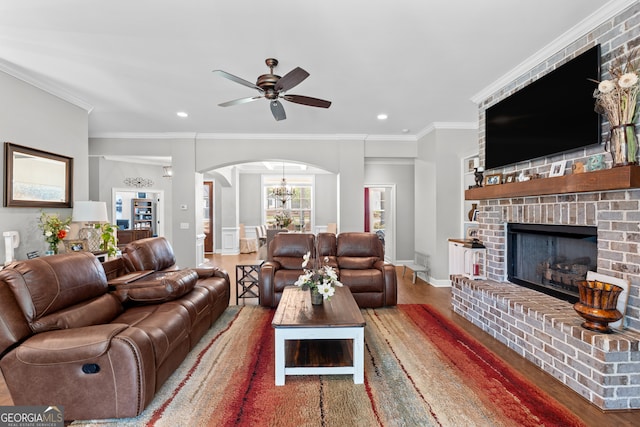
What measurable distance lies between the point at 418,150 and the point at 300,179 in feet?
15.3

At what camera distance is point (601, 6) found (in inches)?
94.8

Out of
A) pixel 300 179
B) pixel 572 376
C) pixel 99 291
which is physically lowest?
pixel 572 376

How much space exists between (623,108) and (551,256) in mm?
1573

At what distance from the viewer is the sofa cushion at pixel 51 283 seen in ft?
6.44

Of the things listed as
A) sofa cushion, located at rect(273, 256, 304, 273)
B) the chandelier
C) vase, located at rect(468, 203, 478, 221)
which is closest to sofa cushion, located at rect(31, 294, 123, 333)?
sofa cushion, located at rect(273, 256, 304, 273)

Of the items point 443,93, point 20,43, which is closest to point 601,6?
point 443,93

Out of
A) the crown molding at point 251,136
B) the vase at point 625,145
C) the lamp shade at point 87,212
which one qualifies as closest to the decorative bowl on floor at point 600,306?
the vase at point 625,145

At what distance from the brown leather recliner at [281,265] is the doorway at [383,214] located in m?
3.57

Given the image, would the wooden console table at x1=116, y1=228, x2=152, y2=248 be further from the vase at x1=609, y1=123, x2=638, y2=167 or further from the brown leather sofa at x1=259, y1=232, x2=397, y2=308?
the vase at x1=609, y1=123, x2=638, y2=167

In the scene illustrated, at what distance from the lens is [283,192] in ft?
30.2

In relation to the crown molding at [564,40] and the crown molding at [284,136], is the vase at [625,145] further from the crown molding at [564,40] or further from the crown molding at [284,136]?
the crown molding at [284,136]

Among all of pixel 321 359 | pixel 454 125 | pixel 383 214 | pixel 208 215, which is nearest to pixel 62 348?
pixel 321 359

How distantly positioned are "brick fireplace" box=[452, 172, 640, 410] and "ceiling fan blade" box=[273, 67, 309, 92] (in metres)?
2.31

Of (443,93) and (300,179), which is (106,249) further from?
(300,179)
